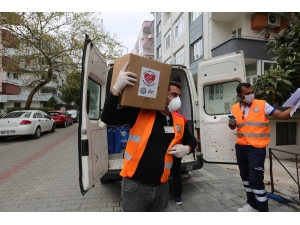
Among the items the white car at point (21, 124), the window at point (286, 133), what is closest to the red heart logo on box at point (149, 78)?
the window at point (286, 133)

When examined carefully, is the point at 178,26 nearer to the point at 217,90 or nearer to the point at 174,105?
the point at 217,90

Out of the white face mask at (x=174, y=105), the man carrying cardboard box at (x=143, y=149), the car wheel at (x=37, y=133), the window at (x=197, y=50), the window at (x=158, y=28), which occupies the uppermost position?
the window at (x=158, y=28)

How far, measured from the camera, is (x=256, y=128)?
2.84 metres

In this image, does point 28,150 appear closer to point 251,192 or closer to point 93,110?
point 93,110

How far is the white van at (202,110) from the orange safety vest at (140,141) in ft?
4.26

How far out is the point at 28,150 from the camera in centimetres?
797

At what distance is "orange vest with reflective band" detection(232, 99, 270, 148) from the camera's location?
2811mm

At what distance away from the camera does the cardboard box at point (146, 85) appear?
1.73 m

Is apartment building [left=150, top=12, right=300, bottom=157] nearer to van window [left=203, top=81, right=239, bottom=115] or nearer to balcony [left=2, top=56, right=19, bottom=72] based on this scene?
van window [left=203, top=81, right=239, bottom=115]

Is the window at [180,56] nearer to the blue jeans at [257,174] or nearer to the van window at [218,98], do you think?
the van window at [218,98]

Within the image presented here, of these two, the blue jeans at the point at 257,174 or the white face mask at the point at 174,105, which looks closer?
the white face mask at the point at 174,105

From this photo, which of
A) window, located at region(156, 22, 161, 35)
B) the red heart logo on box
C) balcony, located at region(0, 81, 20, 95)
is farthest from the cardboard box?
window, located at region(156, 22, 161, 35)

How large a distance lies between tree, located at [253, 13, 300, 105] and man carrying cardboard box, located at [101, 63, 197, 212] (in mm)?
3414

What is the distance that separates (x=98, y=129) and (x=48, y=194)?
1749 mm
